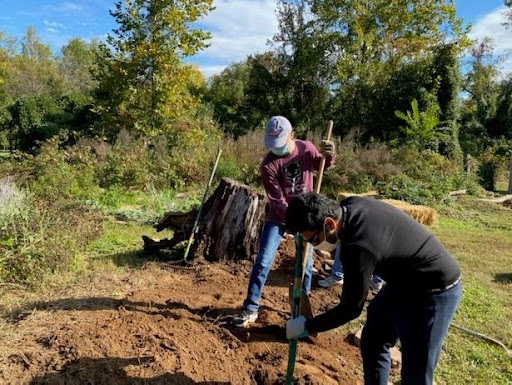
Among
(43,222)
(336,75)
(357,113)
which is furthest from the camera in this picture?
(336,75)

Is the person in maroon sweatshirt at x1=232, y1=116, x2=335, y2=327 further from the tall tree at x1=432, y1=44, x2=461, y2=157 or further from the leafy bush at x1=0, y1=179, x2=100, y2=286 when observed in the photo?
the tall tree at x1=432, y1=44, x2=461, y2=157

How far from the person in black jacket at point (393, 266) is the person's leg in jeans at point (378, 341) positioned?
114 mm

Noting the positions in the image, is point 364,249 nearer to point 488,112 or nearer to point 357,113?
point 357,113

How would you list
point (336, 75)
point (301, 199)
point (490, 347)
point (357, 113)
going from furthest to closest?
point (336, 75) → point (357, 113) → point (490, 347) → point (301, 199)

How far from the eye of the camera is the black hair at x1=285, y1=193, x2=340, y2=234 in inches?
79.6

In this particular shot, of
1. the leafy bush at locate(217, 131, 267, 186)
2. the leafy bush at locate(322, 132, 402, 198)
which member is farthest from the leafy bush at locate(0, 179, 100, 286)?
the leafy bush at locate(322, 132, 402, 198)

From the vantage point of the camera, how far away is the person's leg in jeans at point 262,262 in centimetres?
364

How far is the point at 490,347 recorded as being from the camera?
377cm

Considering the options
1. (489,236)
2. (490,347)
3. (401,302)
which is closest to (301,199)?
(401,302)

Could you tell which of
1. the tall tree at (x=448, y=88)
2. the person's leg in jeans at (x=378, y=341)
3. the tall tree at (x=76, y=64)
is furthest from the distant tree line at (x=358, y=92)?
the tall tree at (x=76, y=64)

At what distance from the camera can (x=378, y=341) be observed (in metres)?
2.42

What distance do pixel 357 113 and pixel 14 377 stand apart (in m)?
17.1

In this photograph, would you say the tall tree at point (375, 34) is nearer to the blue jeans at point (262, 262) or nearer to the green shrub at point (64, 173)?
the green shrub at point (64, 173)

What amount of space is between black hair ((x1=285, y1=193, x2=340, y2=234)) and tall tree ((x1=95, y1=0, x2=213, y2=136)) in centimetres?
1039
